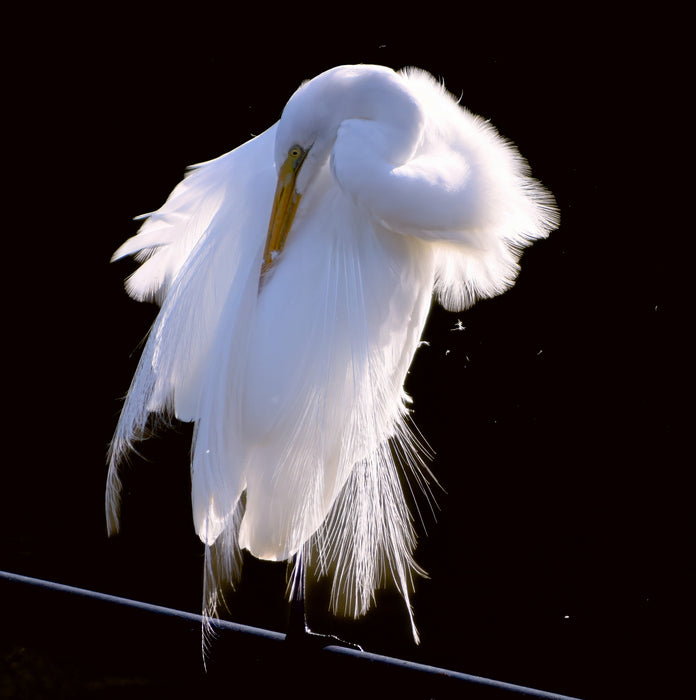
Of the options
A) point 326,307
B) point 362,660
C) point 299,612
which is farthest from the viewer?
point 299,612

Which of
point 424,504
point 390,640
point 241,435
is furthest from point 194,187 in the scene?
point 390,640

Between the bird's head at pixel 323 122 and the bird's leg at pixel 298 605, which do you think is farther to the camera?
the bird's leg at pixel 298 605

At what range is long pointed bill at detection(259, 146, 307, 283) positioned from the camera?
1003 millimetres

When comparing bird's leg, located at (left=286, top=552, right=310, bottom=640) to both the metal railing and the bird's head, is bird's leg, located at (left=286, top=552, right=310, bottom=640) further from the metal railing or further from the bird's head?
the bird's head

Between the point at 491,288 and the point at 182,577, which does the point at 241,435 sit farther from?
the point at 182,577

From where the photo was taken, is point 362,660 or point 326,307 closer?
point 362,660

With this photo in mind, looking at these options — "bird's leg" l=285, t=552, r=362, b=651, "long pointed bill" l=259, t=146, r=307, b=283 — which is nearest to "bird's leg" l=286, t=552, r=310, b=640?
"bird's leg" l=285, t=552, r=362, b=651

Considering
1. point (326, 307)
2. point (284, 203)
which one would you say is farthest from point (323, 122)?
point (326, 307)

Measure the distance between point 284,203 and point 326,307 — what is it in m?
0.15

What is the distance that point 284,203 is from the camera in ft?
3.31

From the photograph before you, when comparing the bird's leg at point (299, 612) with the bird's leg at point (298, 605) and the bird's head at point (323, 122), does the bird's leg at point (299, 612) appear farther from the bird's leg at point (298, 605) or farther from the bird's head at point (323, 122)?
the bird's head at point (323, 122)

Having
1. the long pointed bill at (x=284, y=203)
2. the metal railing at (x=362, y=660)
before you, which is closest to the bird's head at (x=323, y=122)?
the long pointed bill at (x=284, y=203)

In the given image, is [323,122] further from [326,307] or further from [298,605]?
[298,605]

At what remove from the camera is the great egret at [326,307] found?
945 mm
